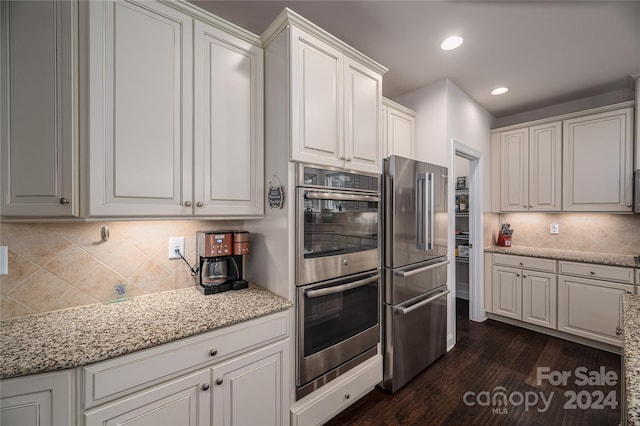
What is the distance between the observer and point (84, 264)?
58.8 inches

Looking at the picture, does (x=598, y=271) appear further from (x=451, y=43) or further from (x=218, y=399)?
(x=218, y=399)

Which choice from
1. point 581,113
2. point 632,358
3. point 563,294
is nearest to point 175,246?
point 632,358

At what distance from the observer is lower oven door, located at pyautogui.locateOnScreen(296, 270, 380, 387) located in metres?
1.60

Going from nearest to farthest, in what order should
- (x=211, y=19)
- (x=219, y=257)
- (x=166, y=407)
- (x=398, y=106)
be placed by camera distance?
(x=166, y=407) < (x=211, y=19) < (x=219, y=257) < (x=398, y=106)

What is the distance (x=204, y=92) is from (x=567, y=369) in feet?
12.2

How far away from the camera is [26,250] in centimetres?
136

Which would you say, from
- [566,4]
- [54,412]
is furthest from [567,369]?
[54,412]

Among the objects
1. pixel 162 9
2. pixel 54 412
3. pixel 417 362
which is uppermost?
pixel 162 9

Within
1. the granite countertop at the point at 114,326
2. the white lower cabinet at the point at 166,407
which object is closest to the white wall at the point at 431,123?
the granite countertop at the point at 114,326

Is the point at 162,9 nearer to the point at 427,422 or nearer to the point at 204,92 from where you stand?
the point at 204,92

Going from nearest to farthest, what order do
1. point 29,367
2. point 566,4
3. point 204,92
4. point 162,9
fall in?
1. point 29,367
2. point 162,9
3. point 204,92
4. point 566,4

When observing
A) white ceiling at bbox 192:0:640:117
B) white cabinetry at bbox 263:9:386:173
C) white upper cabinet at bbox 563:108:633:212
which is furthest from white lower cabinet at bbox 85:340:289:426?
white upper cabinet at bbox 563:108:633:212

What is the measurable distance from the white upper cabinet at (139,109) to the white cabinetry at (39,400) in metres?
0.66

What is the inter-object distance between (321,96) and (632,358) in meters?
1.79
